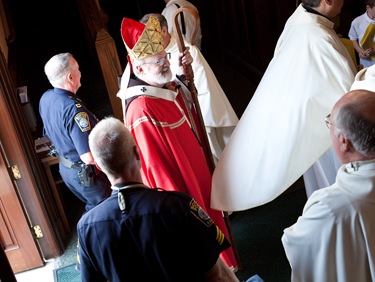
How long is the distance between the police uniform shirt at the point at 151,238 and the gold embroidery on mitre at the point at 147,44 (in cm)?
112

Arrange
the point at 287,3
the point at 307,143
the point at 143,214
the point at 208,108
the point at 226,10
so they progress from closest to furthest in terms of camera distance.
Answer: the point at 143,214
the point at 307,143
the point at 208,108
the point at 287,3
the point at 226,10

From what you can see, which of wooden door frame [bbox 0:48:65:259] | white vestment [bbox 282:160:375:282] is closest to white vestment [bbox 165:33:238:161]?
wooden door frame [bbox 0:48:65:259]

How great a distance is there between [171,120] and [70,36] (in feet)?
20.7

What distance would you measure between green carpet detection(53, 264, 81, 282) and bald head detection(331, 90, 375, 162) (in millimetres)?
2285

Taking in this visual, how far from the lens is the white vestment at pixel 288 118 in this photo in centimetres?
276

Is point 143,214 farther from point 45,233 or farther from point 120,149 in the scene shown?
point 45,233

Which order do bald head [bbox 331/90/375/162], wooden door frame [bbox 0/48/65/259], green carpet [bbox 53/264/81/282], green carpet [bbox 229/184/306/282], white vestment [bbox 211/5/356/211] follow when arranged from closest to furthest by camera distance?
bald head [bbox 331/90/375/162] → white vestment [bbox 211/5/356/211] → green carpet [bbox 229/184/306/282] → wooden door frame [bbox 0/48/65/259] → green carpet [bbox 53/264/81/282]

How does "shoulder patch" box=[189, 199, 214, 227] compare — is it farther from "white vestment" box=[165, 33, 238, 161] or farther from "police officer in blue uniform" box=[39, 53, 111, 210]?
"white vestment" box=[165, 33, 238, 161]

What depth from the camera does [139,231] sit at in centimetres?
187

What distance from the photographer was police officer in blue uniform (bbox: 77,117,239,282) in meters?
1.86

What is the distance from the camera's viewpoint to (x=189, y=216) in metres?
1.87

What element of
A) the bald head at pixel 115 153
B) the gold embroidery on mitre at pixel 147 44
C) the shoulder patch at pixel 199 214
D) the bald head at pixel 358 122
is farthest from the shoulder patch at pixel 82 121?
the bald head at pixel 358 122

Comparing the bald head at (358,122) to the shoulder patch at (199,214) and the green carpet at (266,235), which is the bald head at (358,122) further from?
the green carpet at (266,235)

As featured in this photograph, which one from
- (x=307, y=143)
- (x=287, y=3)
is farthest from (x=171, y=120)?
(x=287, y=3)
